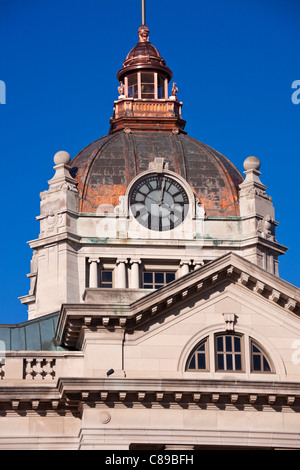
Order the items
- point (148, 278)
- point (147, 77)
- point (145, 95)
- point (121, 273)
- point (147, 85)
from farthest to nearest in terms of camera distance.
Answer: point (147, 77) → point (147, 85) → point (145, 95) → point (148, 278) → point (121, 273)

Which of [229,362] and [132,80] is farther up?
[132,80]

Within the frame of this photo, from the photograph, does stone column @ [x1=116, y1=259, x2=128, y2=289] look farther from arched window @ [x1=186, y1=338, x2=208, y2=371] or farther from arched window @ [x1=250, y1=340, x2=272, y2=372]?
arched window @ [x1=250, y1=340, x2=272, y2=372]

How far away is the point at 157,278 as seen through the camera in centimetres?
7112

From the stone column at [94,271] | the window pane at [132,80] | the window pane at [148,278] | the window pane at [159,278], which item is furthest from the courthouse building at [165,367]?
the window pane at [132,80]

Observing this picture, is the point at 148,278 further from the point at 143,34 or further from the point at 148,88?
the point at 143,34

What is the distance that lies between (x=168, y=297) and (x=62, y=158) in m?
19.4

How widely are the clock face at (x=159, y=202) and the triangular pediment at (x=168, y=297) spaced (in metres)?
15.2

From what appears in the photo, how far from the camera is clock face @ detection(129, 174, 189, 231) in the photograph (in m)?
72.1

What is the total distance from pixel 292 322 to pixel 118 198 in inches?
685

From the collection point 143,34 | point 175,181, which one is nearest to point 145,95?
point 143,34

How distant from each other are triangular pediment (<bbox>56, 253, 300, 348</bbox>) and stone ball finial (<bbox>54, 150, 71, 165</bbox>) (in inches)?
675

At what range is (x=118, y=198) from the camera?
7250cm

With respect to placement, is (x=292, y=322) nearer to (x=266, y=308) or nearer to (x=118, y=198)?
(x=266, y=308)
